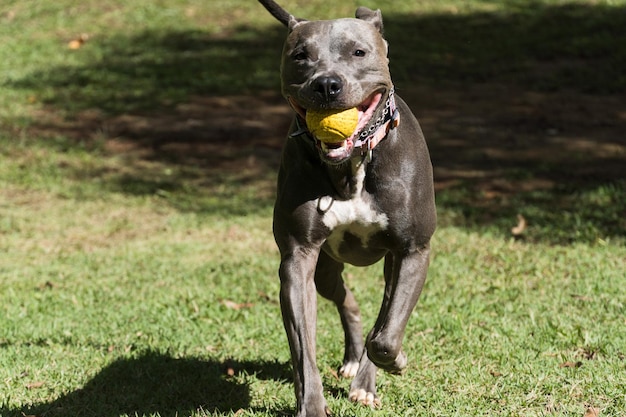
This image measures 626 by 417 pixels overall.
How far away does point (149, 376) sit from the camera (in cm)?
565

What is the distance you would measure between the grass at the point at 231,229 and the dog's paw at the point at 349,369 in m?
0.10

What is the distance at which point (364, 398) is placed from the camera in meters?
5.10

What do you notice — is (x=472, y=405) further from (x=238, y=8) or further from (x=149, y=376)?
(x=238, y=8)

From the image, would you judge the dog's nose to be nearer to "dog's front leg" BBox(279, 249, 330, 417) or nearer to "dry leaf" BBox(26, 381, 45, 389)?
"dog's front leg" BBox(279, 249, 330, 417)

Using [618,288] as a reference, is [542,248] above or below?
below

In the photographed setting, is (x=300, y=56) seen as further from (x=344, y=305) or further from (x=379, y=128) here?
(x=344, y=305)

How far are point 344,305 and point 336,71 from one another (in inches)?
70.5

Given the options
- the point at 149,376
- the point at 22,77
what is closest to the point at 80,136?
the point at 22,77

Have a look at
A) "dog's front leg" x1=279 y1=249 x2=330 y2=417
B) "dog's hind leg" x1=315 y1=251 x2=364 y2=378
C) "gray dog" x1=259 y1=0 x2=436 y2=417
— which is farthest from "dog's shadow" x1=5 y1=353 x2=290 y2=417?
"gray dog" x1=259 y1=0 x2=436 y2=417

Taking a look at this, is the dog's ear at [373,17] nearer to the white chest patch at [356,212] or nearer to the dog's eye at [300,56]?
the dog's eye at [300,56]

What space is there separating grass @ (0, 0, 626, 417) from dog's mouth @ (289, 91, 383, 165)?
1.40 metres

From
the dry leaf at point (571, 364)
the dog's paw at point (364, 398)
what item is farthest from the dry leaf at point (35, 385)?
the dry leaf at point (571, 364)

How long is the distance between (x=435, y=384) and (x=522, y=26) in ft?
40.3

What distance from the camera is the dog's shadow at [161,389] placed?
511 cm
